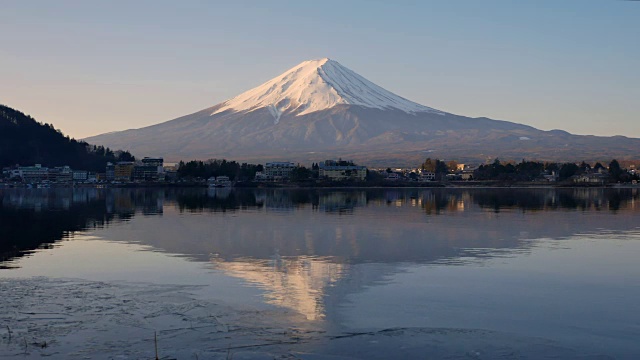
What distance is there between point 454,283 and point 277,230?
12225 millimetres

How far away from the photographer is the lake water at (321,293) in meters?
10.5

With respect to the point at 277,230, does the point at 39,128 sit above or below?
above

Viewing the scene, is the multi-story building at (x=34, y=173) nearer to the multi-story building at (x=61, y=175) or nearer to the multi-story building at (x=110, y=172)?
the multi-story building at (x=61, y=175)

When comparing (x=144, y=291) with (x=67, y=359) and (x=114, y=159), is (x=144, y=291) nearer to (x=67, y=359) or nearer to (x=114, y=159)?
(x=67, y=359)

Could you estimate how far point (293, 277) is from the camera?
1588 cm

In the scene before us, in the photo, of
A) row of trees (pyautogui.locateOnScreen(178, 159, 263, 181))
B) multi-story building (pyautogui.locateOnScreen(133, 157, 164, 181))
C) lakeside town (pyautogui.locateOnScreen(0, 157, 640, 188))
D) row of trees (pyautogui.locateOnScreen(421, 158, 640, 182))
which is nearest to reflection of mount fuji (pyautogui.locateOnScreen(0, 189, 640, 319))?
lakeside town (pyautogui.locateOnScreen(0, 157, 640, 188))

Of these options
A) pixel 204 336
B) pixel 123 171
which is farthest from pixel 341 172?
pixel 204 336

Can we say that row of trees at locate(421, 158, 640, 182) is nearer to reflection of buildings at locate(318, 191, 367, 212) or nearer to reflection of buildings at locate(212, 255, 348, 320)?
reflection of buildings at locate(318, 191, 367, 212)

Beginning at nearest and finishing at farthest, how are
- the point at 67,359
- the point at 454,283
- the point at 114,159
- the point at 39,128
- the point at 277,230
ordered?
the point at 67,359 → the point at 454,283 → the point at 277,230 → the point at 39,128 → the point at 114,159

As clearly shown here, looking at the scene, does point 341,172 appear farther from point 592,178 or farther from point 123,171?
point 123,171

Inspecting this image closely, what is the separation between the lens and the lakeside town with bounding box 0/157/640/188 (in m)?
105

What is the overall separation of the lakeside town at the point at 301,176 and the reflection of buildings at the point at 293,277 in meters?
79.8

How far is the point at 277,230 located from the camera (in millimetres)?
26859

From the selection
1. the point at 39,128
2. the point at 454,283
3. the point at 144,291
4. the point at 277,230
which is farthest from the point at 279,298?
the point at 39,128
